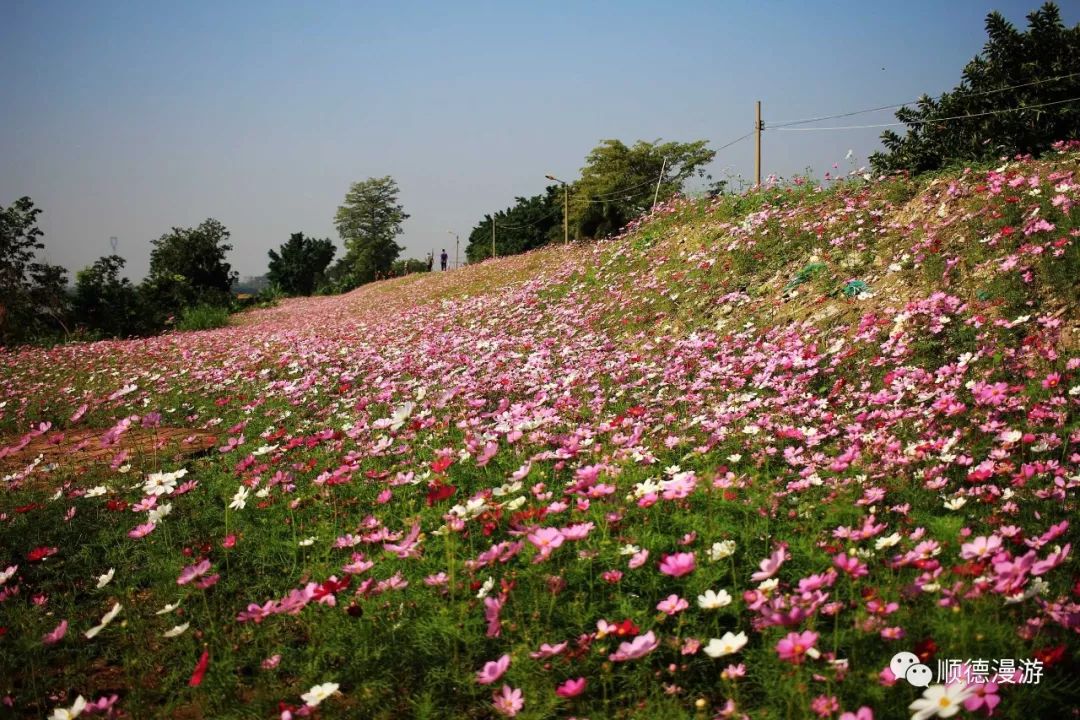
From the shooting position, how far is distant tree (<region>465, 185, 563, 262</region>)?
43.8 m

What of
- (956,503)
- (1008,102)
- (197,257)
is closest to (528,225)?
(197,257)

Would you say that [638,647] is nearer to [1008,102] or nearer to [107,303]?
[1008,102]

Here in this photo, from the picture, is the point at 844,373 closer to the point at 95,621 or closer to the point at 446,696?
the point at 446,696

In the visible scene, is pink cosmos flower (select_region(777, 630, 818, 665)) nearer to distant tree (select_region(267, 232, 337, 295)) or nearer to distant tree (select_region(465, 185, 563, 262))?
distant tree (select_region(465, 185, 563, 262))

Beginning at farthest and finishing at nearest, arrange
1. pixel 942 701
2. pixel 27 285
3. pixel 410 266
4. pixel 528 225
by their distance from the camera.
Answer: pixel 410 266
pixel 528 225
pixel 27 285
pixel 942 701

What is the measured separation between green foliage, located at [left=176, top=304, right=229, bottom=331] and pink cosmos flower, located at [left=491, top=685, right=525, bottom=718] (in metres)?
20.4

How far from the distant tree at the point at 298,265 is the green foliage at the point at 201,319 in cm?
3888

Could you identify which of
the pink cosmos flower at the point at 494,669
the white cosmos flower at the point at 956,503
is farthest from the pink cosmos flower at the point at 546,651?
the white cosmos flower at the point at 956,503

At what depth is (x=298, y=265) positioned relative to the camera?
5909 cm

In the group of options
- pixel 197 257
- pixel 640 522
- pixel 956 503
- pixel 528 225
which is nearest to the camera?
pixel 956 503

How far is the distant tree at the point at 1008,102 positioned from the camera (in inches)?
324

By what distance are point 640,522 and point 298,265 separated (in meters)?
62.2

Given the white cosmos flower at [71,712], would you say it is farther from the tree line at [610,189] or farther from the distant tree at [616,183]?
the distant tree at [616,183]

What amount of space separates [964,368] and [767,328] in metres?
2.20
